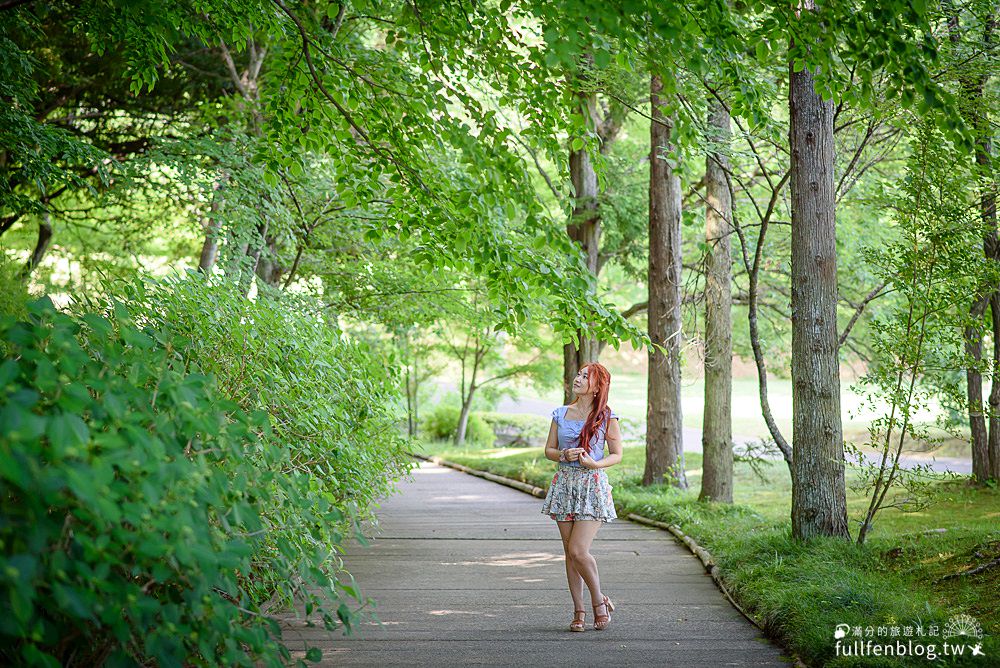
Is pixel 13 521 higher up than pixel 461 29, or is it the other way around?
pixel 461 29

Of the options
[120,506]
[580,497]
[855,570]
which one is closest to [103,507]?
[120,506]

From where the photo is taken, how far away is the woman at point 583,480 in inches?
214

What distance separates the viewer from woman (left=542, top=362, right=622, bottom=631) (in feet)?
17.9

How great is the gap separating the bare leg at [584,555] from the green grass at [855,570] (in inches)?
43.2

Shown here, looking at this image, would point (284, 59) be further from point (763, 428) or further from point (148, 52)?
point (763, 428)

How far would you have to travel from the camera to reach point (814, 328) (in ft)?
22.5

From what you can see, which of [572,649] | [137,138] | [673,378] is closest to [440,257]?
[572,649]

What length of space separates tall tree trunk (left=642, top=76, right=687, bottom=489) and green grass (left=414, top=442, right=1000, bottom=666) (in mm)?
1712

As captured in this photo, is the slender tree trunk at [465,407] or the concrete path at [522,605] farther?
the slender tree trunk at [465,407]

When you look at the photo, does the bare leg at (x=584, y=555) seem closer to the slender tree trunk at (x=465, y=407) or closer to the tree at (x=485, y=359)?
the tree at (x=485, y=359)

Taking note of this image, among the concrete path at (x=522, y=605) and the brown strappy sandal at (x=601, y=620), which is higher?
the brown strappy sandal at (x=601, y=620)

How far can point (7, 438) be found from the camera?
214 centimetres

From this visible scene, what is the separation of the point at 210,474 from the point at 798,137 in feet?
19.5

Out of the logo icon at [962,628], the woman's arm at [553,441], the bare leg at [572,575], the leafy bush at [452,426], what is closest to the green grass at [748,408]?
the leafy bush at [452,426]
